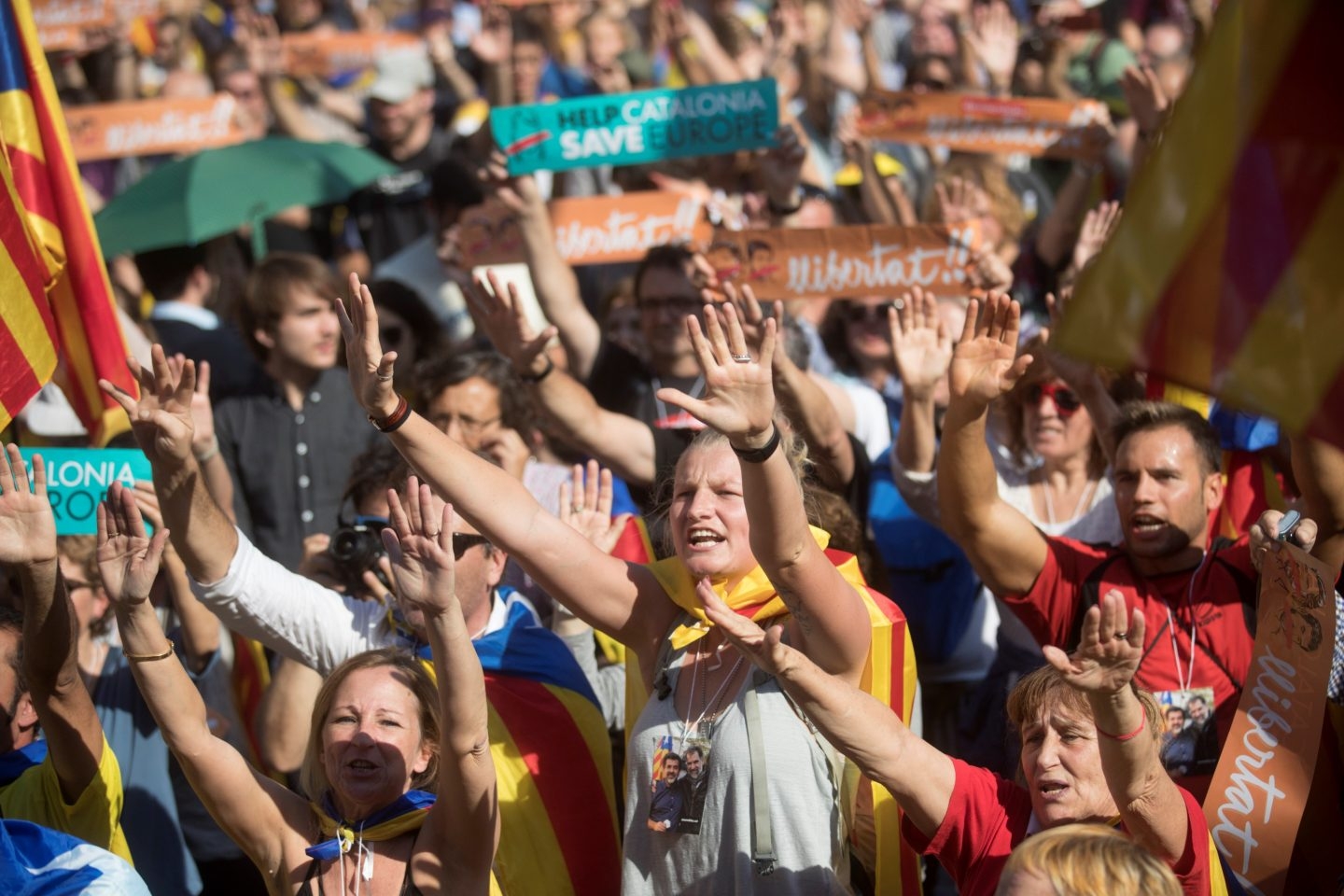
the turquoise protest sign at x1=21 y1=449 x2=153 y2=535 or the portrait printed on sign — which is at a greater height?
the turquoise protest sign at x1=21 y1=449 x2=153 y2=535

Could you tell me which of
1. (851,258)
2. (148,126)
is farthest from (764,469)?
(148,126)

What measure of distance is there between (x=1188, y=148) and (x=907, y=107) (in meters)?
4.06

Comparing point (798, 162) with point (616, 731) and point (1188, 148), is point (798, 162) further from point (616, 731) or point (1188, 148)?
point (1188, 148)

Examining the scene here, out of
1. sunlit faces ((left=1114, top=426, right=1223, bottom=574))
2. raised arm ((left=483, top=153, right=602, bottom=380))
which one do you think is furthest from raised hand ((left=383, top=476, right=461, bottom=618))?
raised arm ((left=483, top=153, right=602, bottom=380))

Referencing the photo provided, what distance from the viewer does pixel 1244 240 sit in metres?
2.15

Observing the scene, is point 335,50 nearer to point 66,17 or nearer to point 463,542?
point 66,17

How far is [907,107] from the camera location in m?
6.18

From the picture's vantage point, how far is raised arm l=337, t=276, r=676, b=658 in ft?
10.2

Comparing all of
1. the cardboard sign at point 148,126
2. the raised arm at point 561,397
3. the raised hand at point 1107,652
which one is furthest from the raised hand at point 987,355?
the cardboard sign at point 148,126

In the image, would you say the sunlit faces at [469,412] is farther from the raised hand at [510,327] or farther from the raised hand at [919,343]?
the raised hand at [919,343]

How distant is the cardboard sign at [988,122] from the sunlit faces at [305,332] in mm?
2364

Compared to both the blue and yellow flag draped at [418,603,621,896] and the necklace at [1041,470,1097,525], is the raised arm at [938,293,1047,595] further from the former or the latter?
the blue and yellow flag draped at [418,603,621,896]

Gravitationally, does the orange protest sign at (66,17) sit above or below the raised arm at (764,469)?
above

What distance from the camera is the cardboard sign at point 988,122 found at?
6.05 meters
